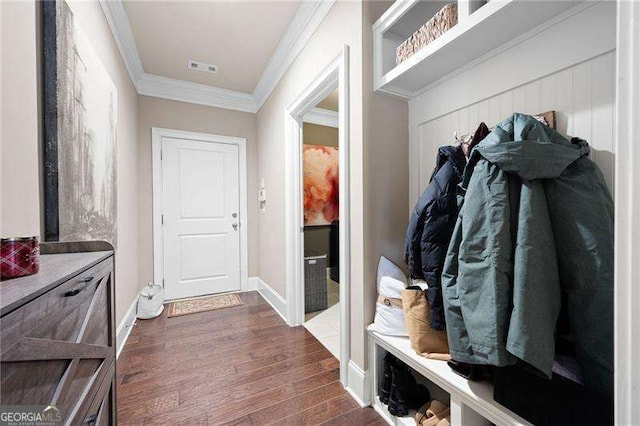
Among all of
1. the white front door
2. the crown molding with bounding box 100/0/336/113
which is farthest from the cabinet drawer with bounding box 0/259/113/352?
the white front door

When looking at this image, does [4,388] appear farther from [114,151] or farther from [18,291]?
[114,151]

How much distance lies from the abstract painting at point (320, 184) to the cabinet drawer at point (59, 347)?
2.96 meters

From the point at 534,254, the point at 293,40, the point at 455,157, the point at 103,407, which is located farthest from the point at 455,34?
the point at 103,407

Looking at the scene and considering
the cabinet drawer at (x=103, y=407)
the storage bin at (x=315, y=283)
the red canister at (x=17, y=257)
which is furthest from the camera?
the storage bin at (x=315, y=283)

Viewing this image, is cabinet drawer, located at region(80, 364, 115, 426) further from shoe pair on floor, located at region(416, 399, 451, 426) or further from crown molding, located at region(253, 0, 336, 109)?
crown molding, located at region(253, 0, 336, 109)

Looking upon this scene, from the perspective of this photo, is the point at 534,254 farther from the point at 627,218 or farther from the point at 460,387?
the point at 460,387

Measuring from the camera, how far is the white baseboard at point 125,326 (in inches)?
79.0

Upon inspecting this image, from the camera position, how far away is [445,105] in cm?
144

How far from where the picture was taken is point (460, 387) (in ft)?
3.22

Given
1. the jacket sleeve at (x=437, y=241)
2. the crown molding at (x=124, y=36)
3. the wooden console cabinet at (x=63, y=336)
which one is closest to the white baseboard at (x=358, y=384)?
the jacket sleeve at (x=437, y=241)

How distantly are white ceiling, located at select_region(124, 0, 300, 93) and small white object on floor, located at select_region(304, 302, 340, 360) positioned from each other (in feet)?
8.90

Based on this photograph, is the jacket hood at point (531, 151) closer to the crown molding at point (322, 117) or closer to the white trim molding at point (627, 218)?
the white trim molding at point (627, 218)

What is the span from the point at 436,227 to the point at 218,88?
3228 millimetres

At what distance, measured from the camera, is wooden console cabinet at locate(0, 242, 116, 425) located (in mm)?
435
